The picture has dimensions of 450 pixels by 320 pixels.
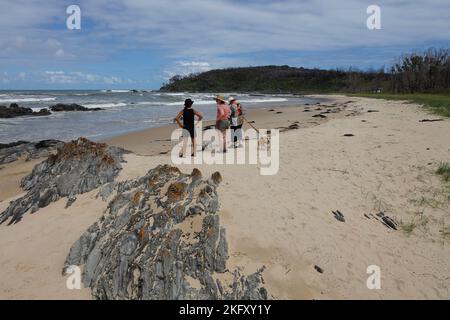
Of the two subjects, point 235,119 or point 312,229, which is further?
point 235,119

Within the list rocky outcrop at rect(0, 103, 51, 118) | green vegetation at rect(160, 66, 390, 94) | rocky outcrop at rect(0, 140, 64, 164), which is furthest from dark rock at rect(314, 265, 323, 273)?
green vegetation at rect(160, 66, 390, 94)

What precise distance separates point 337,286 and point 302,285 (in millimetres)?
476

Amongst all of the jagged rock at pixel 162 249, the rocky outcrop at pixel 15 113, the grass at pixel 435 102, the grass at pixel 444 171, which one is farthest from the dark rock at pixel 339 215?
the rocky outcrop at pixel 15 113

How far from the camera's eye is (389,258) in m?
5.61

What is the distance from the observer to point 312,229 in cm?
601

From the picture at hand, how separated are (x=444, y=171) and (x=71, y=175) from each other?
25.8 feet

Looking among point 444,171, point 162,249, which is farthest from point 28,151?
point 444,171

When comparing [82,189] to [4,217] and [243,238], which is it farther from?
[243,238]

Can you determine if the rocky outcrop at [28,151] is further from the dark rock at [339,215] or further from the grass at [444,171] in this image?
the grass at [444,171]

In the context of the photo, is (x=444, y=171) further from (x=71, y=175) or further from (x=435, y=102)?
(x=435, y=102)

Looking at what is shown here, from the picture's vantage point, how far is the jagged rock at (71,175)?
23.7 ft

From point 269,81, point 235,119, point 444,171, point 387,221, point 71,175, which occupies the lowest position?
point 387,221

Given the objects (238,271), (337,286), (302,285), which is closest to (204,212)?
(238,271)

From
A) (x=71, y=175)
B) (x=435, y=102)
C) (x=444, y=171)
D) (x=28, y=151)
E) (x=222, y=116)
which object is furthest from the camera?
(x=435, y=102)
